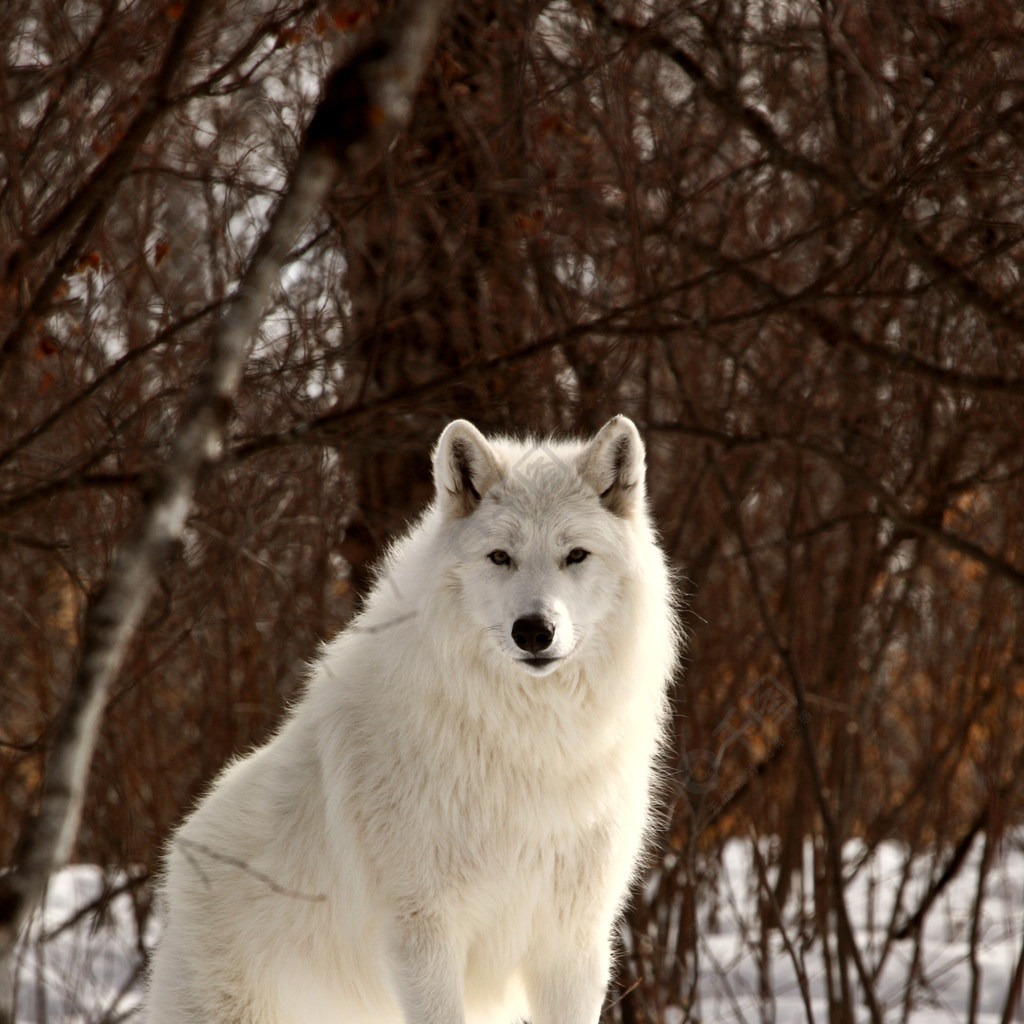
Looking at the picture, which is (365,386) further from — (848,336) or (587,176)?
(848,336)

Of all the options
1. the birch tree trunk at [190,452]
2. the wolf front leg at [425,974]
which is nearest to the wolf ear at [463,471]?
the wolf front leg at [425,974]

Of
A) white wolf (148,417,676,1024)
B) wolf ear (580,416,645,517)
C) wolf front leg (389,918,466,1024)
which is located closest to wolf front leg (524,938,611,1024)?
white wolf (148,417,676,1024)

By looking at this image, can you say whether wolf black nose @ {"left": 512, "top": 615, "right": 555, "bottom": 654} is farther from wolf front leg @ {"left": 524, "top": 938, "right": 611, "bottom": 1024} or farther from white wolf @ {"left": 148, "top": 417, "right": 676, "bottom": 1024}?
wolf front leg @ {"left": 524, "top": 938, "right": 611, "bottom": 1024}

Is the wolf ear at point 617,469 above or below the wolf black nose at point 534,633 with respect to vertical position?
above

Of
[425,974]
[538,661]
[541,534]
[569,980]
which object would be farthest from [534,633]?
[569,980]


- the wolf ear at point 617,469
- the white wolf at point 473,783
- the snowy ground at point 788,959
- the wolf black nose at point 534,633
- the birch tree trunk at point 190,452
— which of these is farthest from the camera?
the snowy ground at point 788,959

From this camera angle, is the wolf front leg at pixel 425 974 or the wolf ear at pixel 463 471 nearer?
the wolf front leg at pixel 425 974

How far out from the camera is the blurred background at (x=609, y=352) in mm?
4355

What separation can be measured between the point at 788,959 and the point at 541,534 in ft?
18.5

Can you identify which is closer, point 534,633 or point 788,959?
point 534,633

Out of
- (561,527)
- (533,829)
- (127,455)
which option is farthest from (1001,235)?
(127,455)

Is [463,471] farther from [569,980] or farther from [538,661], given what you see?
[569,980]

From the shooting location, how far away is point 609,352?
16.9 ft

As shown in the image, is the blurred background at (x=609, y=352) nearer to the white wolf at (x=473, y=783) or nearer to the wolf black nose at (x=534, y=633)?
the white wolf at (x=473, y=783)
